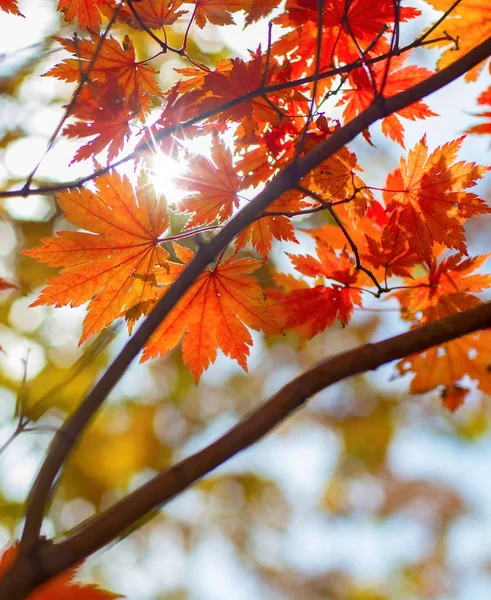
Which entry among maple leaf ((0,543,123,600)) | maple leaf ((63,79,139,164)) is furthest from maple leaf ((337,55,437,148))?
maple leaf ((0,543,123,600))

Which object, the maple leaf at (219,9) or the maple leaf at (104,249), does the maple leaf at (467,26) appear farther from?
the maple leaf at (104,249)

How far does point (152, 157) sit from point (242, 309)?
46cm

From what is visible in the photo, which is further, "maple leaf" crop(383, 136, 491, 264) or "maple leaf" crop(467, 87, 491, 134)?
"maple leaf" crop(467, 87, 491, 134)

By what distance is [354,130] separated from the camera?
106 centimetres

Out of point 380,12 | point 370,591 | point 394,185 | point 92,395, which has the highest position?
point 370,591

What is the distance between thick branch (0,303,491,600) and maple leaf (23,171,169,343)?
61cm

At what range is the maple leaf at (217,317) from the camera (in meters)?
1.53

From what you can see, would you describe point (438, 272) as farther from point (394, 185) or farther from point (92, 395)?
point (92, 395)

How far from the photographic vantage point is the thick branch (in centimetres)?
73

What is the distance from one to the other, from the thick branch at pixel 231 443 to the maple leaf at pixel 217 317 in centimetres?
58

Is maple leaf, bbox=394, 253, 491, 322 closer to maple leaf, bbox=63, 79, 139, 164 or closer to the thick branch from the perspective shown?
the thick branch

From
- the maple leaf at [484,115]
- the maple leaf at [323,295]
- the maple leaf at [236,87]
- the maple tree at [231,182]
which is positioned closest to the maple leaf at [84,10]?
the maple tree at [231,182]

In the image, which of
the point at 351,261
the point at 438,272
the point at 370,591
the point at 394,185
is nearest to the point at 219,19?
the point at 394,185

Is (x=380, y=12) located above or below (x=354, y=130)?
above
